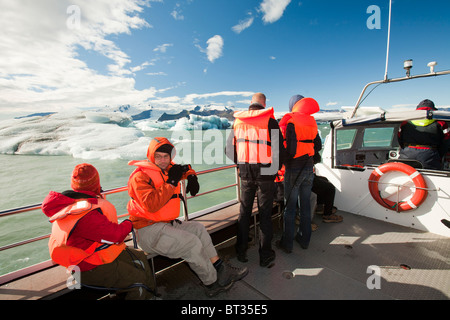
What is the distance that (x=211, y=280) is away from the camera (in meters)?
1.91

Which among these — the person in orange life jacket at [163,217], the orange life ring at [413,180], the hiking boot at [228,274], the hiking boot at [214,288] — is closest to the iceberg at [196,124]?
the orange life ring at [413,180]

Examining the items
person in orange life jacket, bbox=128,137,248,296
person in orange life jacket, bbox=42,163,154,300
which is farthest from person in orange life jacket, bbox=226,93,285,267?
person in orange life jacket, bbox=42,163,154,300

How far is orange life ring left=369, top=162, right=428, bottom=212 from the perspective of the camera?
112 inches

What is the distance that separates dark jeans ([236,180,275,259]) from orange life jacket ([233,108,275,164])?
26 cm

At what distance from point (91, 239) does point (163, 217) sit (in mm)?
615

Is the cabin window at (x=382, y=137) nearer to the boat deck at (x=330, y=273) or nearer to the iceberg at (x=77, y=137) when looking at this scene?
the boat deck at (x=330, y=273)

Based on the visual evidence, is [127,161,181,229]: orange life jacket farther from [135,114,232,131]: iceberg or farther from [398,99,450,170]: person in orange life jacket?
[135,114,232,131]: iceberg

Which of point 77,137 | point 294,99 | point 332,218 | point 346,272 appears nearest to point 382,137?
point 332,218

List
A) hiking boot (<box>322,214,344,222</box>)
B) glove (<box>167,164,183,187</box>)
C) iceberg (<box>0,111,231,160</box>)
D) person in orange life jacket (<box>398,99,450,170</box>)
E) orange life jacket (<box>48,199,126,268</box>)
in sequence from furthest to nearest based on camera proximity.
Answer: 1. iceberg (<box>0,111,231,160</box>)
2. hiking boot (<box>322,214,344,222</box>)
3. person in orange life jacket (<box>398,99,450,170</box>)
4. glove (<box>167,164,183,187</box>)
5. orange life jacket (<box>48,199,126,268</box>)

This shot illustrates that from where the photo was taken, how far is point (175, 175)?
1.89 m

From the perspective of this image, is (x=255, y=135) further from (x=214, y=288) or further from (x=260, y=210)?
(x=214, y=288)

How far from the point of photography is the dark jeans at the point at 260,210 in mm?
2189
